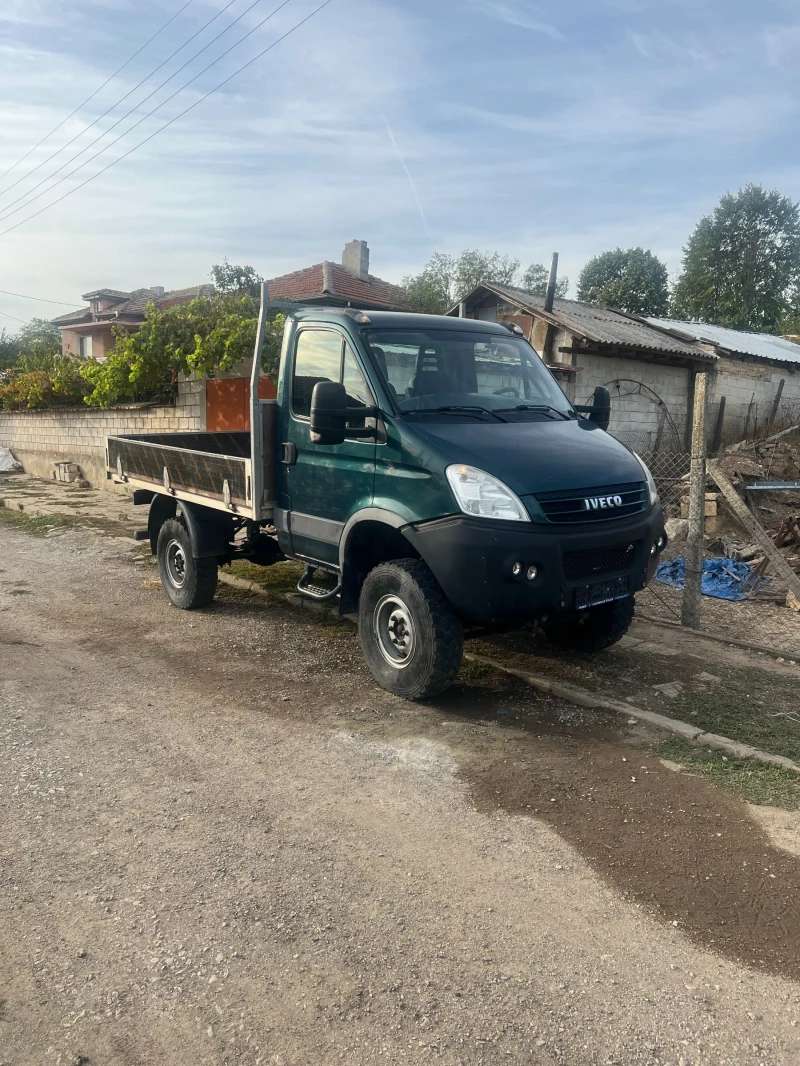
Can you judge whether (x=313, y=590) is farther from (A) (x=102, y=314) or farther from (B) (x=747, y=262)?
(B) (x=747, y=262)

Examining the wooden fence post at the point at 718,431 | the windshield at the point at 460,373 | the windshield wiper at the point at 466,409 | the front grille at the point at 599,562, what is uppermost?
the windshield at the point at 460,373

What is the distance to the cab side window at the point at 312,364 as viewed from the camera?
563 centimetres

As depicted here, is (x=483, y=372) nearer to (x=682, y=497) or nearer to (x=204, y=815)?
(x=204, y=815)

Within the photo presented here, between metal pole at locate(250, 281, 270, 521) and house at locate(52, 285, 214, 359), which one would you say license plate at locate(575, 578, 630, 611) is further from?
house at locate(52, 285, 214, 359)

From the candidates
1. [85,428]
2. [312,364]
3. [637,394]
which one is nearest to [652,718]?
[312,364]

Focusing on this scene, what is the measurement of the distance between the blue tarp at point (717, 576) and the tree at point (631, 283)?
42.5 meters

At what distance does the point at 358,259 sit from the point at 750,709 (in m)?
30.7

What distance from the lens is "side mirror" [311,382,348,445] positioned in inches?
196

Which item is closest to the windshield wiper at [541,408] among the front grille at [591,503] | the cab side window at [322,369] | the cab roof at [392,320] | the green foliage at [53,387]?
the cab roof at [392,320]

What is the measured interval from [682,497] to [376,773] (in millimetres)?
9263

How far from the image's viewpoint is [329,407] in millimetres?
4969

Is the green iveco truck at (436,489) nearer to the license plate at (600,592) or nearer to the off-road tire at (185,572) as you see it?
the license plate at (600,592)

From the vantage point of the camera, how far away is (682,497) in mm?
12156

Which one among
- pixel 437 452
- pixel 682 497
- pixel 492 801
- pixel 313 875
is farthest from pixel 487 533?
pixel 682 497
